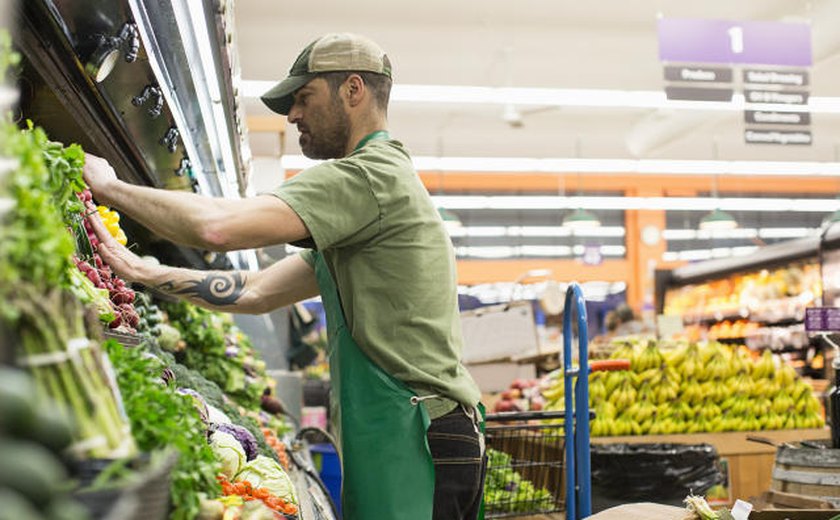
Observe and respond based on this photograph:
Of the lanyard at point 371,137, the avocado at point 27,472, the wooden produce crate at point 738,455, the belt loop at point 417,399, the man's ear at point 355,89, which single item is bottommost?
the wooden produce crate at point 738,455

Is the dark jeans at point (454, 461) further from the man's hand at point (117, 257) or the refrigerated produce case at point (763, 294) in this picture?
the refrigerated produce case at point (763, 294)

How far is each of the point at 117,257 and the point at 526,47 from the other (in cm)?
977

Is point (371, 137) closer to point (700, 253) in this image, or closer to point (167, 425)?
point (167, 425)

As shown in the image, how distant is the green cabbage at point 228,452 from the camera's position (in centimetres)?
227

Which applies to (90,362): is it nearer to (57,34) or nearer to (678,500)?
(57,34)

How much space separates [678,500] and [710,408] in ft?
5.18

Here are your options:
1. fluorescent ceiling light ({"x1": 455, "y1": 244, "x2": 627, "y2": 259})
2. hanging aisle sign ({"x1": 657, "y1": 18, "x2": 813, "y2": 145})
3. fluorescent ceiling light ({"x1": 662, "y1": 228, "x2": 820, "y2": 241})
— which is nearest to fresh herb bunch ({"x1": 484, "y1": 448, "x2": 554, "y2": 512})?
hanging aisle sign ({"x1": 657, "y1": 18, "x2": 813, "y2": 145})

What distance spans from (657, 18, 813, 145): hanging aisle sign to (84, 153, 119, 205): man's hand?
6194 millimetres

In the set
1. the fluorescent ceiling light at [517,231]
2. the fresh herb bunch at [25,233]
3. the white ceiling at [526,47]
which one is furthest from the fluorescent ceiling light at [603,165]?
the fresh herb bunch at [25,233]

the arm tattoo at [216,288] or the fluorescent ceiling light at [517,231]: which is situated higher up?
the fluorescent ceiling light at [517,231]

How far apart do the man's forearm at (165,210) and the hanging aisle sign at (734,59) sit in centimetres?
621

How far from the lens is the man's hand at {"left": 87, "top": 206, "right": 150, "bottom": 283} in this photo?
2.28 m

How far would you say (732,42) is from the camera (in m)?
7.57

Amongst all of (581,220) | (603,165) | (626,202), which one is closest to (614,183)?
(626,202)
